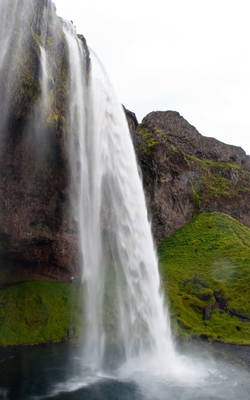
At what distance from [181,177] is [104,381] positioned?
41.8 m

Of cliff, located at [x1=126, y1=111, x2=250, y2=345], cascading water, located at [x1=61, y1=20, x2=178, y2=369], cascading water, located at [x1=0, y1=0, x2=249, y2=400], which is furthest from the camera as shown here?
cliff, located at [x1=126, y1=111, x2=250, y2=345]

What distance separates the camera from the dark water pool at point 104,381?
16172 millimetres

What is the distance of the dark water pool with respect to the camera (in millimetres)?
16172

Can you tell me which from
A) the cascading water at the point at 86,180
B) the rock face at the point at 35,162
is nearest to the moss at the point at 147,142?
the cascading water at the point at 86,180

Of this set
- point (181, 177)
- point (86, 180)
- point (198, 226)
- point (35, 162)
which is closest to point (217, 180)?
point (181, 177)

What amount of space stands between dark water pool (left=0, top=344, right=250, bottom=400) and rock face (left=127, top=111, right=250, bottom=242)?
1164 inches

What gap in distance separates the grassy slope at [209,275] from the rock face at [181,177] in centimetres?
328

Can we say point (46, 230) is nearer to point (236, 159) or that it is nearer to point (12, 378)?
point (12, 378)

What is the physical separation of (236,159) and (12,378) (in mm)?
75992

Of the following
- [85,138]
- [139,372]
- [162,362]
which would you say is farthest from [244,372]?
[85,138]

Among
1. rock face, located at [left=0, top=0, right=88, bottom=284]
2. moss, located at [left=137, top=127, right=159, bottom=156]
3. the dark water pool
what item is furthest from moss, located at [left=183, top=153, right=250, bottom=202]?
the dark water pool

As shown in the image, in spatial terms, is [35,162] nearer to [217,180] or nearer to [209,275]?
[209,275]

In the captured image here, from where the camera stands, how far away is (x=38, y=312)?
26953 millimetres

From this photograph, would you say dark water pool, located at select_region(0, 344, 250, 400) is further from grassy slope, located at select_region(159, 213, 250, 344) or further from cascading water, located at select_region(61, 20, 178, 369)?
grassy slope, located at select_region(159, 213, 250, 344)
